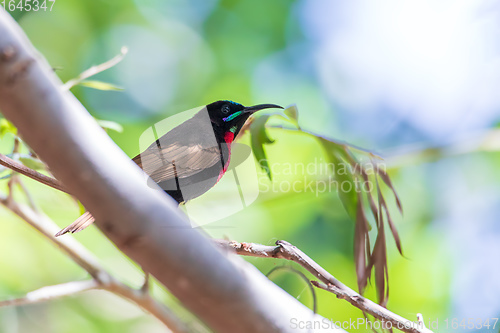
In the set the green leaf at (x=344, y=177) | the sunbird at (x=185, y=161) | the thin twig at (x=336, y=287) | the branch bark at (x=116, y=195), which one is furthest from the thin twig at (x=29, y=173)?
the green leaf at (x=344, y=177)

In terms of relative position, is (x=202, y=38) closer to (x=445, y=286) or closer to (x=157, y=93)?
(x=157, y=93)

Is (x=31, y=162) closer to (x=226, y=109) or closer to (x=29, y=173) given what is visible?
(x=29, y=173)

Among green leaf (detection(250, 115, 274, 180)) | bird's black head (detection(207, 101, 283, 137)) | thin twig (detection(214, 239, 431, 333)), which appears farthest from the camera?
bird's black head (detection(207, 101, 283, 137))

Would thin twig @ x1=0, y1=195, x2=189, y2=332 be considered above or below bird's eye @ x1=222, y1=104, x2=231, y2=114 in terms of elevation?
below

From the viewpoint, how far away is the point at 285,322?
0.63 m

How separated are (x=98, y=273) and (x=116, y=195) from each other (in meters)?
1.51

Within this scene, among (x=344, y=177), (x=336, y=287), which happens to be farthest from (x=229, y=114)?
(x=336, y=287)

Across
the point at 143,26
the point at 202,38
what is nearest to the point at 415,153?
the point at 202,38

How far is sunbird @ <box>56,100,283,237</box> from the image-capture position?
5.30 ft

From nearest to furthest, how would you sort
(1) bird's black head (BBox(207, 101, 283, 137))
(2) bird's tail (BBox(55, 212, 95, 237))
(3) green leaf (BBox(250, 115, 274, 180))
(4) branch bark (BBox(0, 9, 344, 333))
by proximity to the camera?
(4) branch bark (BBox(0, 9, 344, 333)), (2) bird's tail (BBox(55, 212, 95, 237)), (3) green leaf (BBox(250, 115, 274, 180)), (1) bird's black head (BBox(207, 101, 283, 137))

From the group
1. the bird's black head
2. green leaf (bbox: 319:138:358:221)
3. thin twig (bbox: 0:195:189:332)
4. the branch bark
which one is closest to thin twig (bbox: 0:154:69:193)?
the branch bark

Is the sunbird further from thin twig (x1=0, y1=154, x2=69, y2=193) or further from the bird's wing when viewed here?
thin twig (x1=0, y1=154, x2=69, y2=193)

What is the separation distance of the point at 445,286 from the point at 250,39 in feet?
9.84

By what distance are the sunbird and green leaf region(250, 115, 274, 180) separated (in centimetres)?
21
